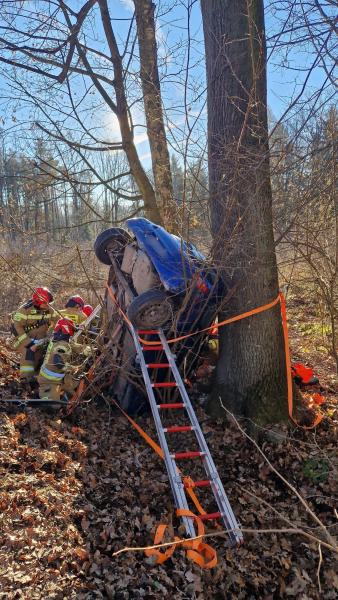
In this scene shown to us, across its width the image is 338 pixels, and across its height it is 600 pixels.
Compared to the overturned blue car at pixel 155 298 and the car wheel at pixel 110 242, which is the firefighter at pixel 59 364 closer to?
the overturned blue car at pixel 155 298

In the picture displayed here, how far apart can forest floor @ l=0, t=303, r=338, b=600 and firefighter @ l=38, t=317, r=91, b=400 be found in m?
0.36

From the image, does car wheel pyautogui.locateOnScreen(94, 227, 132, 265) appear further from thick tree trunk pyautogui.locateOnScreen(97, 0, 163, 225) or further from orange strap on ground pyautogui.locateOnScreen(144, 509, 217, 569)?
orange strap on ground pyautogui.locateOnScreen(144, 509, 217, 569)

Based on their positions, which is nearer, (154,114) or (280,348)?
(280,348)

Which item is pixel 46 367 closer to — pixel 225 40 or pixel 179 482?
pixel 179 482

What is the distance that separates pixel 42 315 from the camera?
245 inches

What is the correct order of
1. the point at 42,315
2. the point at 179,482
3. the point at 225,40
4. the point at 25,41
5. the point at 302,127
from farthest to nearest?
the point at 25,41
the point at 42,315
the point at 225,40
the point at 302,127
the point at 179,482

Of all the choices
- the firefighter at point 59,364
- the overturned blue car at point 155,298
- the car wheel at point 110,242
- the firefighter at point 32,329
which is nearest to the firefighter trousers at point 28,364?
the firefighter at point 32,329

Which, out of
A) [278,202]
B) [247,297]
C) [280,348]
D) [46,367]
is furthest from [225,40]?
[46,367]

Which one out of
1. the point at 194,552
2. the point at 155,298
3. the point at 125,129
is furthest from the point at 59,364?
the point at 125,129

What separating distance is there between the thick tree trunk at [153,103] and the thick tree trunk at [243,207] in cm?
276

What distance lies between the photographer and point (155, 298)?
180 inches

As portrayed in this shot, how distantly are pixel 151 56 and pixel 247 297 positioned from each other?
5.28 metres

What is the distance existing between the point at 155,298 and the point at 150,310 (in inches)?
7.8

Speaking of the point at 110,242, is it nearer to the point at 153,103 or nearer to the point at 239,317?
the point at 239,317
